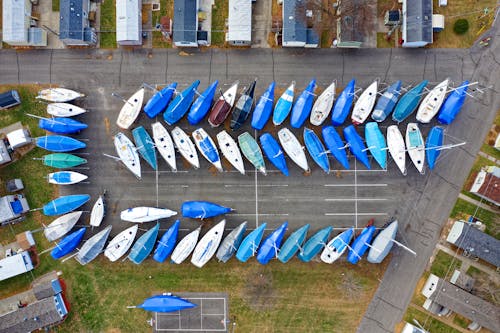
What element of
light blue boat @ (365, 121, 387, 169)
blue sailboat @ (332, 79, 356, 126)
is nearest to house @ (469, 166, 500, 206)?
light blue boat @ (365, 121, 387, 169)

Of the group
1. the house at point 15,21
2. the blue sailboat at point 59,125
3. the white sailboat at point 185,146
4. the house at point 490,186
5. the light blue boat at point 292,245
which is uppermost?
the house at point 15,21

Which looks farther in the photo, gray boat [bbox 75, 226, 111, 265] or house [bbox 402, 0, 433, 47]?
gray boat [bbox 75, 226, 111, 265]

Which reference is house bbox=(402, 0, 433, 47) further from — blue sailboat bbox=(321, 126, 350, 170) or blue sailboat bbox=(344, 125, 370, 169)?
blue sailboat bbox=(321, 126, 350, 170)

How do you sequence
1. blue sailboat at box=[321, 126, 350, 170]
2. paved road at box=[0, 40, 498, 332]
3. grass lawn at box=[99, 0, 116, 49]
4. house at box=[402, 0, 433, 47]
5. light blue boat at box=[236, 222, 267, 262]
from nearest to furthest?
house at box=[402, 0, 433, 47]
light blue boat at box=[236, 222, 267, 262]
blue sailboat at box=[321, 126, 350, 170]
paved road at box=[0, 40, 498, 332]
grass lawn at box=[99, 0, 116, 49]

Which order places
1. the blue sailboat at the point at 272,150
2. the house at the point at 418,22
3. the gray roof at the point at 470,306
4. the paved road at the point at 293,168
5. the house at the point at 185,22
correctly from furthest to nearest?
1. the paved road at the point at 293,168
2. the house at the point at 185,22
3. the blue sailboat at the point at 272,150
4. the house at the point at 418,22
5. the gray roof at the point at 470,306

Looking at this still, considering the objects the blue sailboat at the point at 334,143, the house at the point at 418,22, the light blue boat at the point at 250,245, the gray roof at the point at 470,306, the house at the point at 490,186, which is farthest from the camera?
the blue sailboat at the point at 334,143

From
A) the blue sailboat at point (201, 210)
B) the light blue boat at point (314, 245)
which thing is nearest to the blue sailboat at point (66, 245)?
the blue sailboat at point (201, 210)

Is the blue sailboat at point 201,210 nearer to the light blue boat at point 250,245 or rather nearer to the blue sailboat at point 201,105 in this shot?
the light blue boat at point 250,245
